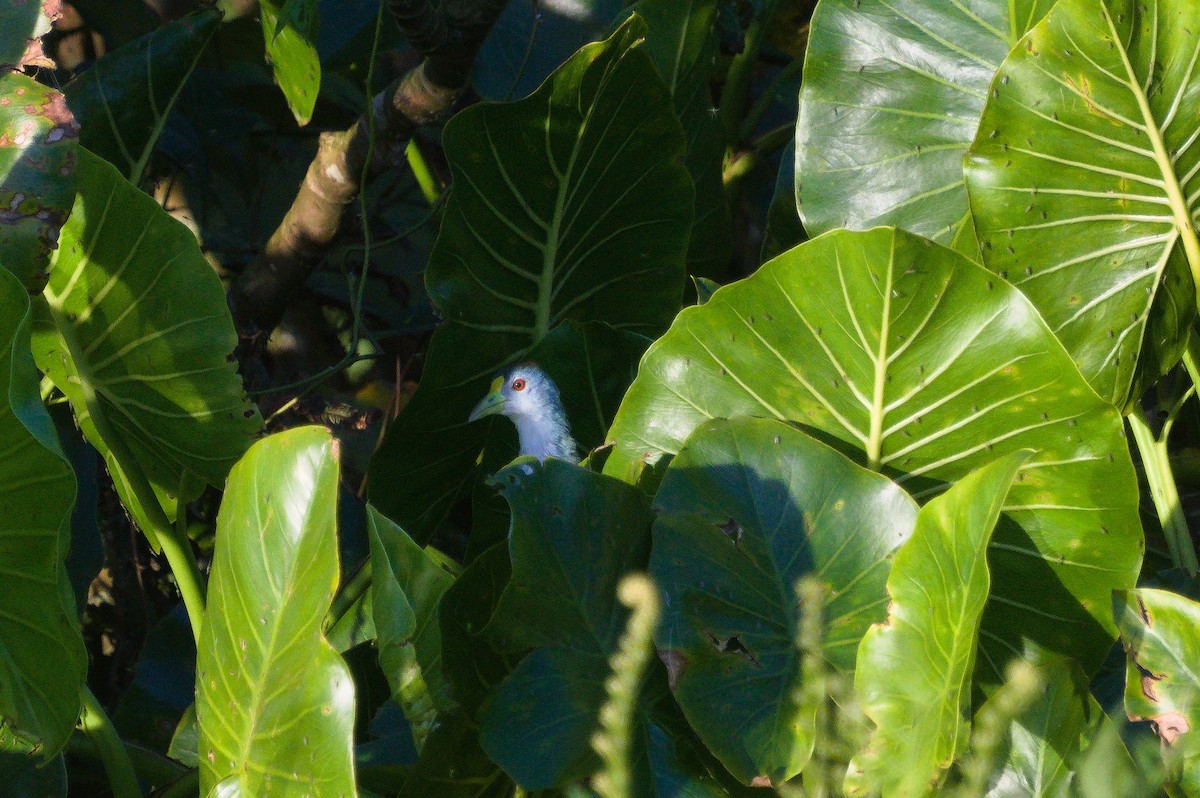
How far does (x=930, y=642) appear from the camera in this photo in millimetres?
656

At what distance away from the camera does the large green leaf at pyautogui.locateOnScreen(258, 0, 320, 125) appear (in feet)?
3.35

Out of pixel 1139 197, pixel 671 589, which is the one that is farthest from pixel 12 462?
pixel 1139 197

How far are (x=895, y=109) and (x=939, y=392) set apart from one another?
35 centimetres

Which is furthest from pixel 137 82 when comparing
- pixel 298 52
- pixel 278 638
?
pixel 278 638

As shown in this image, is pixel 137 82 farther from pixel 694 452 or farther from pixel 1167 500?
pixel 1167 500

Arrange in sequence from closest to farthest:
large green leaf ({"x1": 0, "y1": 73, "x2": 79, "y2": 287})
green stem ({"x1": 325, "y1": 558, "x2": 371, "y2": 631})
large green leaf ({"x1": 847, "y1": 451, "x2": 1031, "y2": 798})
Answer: large green leaf ({"x1": 847, "y1": 451, "x2": 1031, "y2": 798})
large green leaf ({"x1": 0, "y1": 73, "x2": 79, "y2": 287})
green stem ({"x1": 325, "y1": 558, "x2": 371, "y2": 631})

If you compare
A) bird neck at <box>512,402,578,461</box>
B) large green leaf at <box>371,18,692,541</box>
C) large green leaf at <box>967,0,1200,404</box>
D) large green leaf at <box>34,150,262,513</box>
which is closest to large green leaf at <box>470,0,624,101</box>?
large green leaf at <box>371,18,692,541</box>

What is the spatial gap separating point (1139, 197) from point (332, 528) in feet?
2.17

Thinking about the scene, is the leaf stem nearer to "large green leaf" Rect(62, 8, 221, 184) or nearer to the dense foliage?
the dense foliage

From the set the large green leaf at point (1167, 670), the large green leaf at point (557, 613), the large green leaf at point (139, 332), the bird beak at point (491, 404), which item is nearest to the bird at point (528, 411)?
the bird beak at point (491, 404)

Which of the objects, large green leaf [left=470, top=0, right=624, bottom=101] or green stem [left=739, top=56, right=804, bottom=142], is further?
green stem [left=739, top=56, right=804, bottom=142]

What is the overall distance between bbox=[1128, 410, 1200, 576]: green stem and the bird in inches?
22.1

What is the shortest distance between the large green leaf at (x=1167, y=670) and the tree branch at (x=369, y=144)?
2.88 ft

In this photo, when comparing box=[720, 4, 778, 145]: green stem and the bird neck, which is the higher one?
box=[720, 4, 778, 145]: green stem
